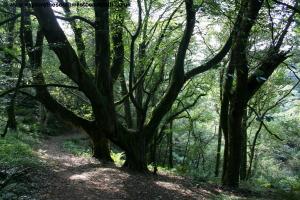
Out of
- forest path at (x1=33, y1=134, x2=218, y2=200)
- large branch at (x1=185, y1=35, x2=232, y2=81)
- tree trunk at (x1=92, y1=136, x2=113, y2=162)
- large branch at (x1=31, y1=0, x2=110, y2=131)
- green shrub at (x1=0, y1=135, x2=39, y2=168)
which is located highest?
large branch at (x1=185, y1=35, x2=232, y2=81)

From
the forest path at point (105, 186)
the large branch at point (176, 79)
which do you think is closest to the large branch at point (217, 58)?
the large branch at point (176, 79)

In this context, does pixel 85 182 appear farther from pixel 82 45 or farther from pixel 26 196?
pixel 82 45

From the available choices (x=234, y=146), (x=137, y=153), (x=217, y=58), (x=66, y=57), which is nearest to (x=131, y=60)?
(x=66, y=57)

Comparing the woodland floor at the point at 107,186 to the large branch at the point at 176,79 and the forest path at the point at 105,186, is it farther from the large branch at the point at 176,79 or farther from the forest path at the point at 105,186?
the large branch at the point at 176,79

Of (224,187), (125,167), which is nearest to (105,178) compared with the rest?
(125,167)

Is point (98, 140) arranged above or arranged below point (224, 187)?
above

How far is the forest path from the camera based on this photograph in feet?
25.1

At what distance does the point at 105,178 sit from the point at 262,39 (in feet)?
22.8

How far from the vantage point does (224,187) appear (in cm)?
1088

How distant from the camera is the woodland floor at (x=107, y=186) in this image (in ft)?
25.2

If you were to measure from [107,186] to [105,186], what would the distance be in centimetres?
6

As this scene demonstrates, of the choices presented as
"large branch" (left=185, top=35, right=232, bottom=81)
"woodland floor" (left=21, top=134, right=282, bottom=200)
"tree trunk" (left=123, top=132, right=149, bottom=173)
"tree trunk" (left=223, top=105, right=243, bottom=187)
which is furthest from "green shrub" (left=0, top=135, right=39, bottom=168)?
"tree trunk" (left=223, top=105, right=243, bottom=187)

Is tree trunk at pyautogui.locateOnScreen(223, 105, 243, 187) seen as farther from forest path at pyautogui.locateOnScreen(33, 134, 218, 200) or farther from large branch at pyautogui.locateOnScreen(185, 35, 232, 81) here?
large branch at pyautogui.locateOnScreen(185, 35, 232, 81)

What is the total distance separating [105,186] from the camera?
872 cm
